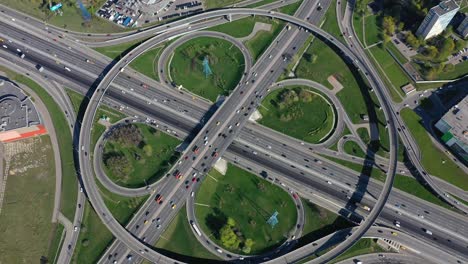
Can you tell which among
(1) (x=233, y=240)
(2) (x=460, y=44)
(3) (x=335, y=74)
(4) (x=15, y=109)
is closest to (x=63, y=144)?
(4) (x=15, y=109)

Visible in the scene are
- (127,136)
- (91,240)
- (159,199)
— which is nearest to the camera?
(91,240)

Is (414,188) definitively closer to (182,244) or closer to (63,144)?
(182,244)

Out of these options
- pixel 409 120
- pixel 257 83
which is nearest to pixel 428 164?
pixel 409 120

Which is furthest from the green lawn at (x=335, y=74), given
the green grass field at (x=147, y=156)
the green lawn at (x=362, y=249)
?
the green grass field at (x=147, y=156)

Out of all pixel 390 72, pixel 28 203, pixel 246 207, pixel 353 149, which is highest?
pixel 390 72

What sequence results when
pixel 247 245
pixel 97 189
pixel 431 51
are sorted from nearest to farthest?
pixel 247 245 → pixel 97 189 → pixel 431 51

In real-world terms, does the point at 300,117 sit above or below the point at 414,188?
below

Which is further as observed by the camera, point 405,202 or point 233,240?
point 405,202
